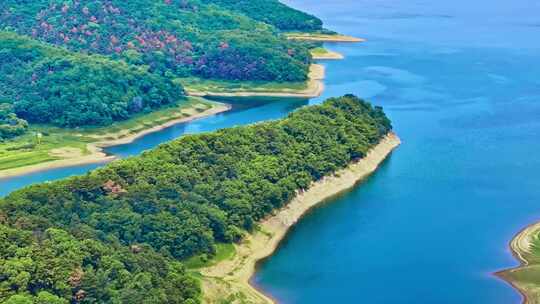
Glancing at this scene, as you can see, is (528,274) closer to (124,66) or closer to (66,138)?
(66,138)

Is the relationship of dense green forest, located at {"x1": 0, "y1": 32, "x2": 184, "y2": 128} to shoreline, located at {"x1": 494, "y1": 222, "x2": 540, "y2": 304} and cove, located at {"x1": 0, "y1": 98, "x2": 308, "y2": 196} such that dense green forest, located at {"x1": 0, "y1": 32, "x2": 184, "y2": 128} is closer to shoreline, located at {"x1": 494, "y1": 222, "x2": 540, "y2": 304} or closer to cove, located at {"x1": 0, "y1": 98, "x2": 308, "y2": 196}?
cove, located at {"x1": 0, "y1": 98, "x2": 308, "y2": 196}

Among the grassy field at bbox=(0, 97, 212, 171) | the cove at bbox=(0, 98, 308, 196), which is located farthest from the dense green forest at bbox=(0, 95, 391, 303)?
the grassy field at bbox=(0, 97, 212, 171)

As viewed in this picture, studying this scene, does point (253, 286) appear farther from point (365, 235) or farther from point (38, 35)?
point (38, 35)

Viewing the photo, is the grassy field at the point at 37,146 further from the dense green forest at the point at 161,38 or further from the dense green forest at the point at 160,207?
the dense green forest at the point at 161,38

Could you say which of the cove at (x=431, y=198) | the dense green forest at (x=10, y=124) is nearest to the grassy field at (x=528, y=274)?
the cove at (x=431, y=198)

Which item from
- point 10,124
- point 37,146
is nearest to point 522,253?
point 37,146

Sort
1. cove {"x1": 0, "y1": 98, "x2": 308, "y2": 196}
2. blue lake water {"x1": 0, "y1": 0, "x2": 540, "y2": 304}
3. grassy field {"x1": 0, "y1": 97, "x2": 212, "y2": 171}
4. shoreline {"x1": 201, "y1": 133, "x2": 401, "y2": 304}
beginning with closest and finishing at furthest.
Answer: shoreline {"x1": 201, "y1": 133, "x2": 401, "y2": 304}
blue lake water {"x1": 0, "y1": 0, "x2": 540, "y2": 304}
cove {"x1": 0, "y1": 98, "x2": 308, "y2": 196}
grassy field {"x1": 0, "y1": 97, "x2": 212, "y2": 171}

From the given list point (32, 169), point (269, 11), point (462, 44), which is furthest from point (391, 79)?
point (32, 169)
